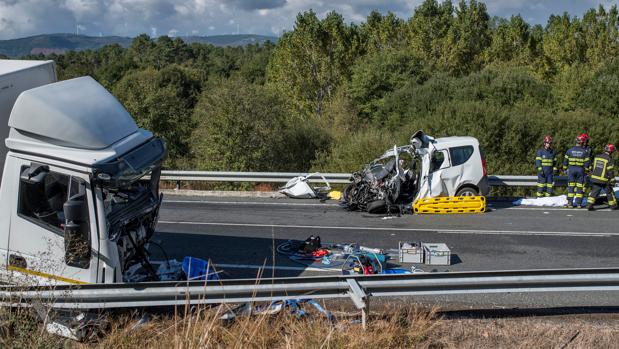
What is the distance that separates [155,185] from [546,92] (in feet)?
137

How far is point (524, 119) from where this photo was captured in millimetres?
31344

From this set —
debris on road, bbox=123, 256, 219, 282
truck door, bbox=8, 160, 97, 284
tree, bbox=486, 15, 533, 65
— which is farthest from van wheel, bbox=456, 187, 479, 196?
tree, bbox=486, 15, 533, 65

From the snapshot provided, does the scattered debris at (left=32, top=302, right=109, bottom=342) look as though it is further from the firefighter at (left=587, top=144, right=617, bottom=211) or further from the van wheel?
the firefighter at (left=587, top=144, right=617, bottom=211)

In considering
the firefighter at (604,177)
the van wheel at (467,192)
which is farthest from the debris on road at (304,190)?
the firefighter at (604,177)

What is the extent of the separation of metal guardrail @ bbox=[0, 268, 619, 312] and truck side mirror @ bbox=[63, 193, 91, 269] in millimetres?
310

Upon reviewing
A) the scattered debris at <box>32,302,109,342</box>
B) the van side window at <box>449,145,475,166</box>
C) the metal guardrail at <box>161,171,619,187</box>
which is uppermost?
the van side window at <box>449,145,475,166</box>

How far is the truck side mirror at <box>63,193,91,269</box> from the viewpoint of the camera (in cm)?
586

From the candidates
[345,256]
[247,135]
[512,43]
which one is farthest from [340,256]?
[512,43]

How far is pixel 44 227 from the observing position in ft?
20.2

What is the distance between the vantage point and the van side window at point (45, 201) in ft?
20.2

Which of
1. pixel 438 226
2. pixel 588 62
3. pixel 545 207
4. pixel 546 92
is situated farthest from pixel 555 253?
pixel 588 62

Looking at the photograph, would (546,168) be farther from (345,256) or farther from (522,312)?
(522,312)

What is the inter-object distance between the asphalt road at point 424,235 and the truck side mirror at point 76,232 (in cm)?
260

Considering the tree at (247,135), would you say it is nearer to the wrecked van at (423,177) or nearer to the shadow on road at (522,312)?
the wrecked van at (423,177)
